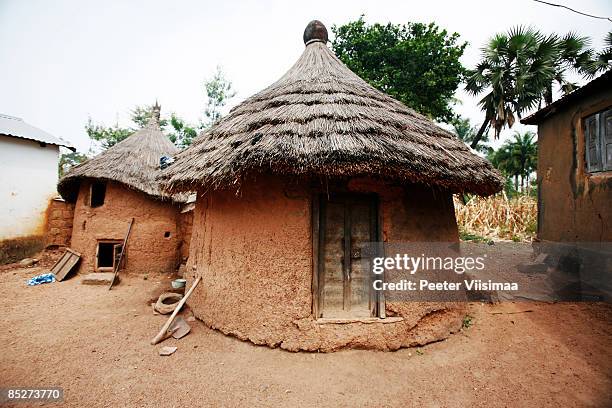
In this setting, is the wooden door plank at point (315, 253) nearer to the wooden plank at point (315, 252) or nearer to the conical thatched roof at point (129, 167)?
the wooden plank at point (315, 252)

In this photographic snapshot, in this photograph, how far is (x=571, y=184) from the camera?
5.70 meters

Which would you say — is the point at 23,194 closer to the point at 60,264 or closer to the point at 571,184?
the point at 60,264

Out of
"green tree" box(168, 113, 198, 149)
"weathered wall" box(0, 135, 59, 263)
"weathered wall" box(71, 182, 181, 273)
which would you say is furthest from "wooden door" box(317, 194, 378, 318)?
"green tree" box(168, 113, 198, 149)

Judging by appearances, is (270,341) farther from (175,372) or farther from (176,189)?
(176,189)

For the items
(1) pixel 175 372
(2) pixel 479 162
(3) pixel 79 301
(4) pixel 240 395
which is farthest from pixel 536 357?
(3) pixel 79 301

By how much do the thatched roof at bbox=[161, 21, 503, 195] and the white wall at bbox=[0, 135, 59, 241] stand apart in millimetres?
7876

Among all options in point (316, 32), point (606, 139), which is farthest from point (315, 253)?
point (606, 139)

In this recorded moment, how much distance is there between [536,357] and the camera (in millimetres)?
3553

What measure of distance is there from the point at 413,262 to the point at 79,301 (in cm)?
643

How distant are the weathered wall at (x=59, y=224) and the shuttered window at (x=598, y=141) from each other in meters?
13.2

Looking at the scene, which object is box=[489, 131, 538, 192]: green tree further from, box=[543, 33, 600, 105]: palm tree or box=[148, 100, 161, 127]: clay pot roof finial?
box=[148, 100, 161, 127]: clay pot roof finial

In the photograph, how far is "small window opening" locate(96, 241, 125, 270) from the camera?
25.2 ft

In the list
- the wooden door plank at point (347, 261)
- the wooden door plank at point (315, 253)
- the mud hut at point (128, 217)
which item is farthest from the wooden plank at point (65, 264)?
the wooden door plank at point (347, 261)

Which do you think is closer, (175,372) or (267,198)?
(175,372)
